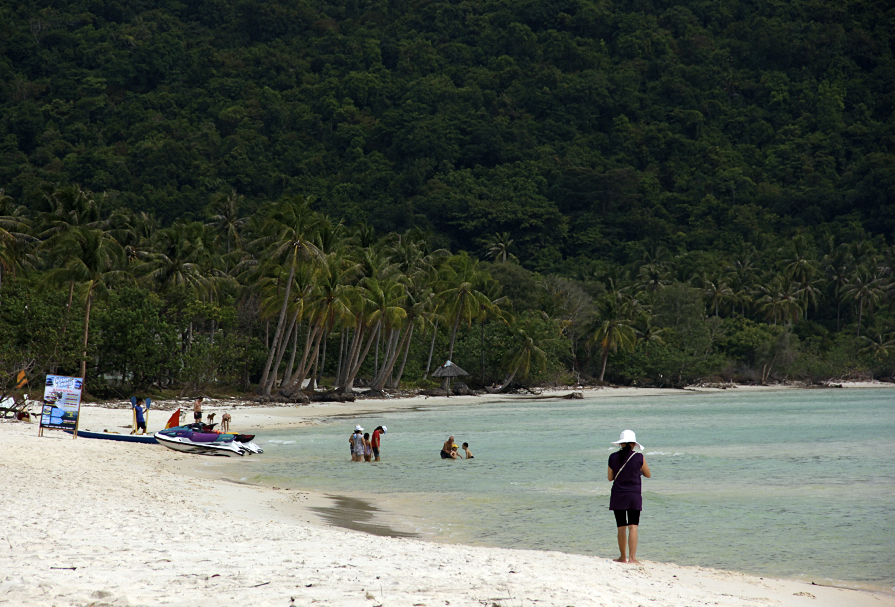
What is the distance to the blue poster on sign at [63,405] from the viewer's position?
1984 centimetres

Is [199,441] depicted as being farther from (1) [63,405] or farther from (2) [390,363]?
(2) [390,363]

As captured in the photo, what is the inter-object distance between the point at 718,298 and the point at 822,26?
8950cm

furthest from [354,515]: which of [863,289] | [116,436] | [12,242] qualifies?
[863,289]

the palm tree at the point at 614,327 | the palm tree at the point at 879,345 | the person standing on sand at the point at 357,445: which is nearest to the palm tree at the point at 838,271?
the palm tree at the point at 879,345

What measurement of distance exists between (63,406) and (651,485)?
13443mm

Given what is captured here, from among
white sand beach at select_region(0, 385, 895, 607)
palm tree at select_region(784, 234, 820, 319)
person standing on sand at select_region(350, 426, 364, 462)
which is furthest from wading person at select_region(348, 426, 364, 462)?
palm tree at select_region(784, 234, 820, 319)

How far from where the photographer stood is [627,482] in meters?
9.38

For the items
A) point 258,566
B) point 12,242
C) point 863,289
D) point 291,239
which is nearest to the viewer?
point 258,566

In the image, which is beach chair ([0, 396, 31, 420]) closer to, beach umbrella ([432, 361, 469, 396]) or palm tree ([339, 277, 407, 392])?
palm tree ([339, 277, 407, 392])

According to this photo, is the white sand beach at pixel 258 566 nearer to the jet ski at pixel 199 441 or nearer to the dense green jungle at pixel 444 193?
the jet ski at pixel 199 441

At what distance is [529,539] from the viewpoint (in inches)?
486

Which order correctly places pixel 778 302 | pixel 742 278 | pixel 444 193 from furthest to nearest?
pixel 444 193
pixel 742 278
pixel 778 302

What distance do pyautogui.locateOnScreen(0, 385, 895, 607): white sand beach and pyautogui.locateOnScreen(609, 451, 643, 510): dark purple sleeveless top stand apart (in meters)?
0.70

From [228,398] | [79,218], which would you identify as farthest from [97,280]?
[79,218]
